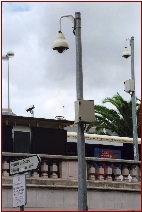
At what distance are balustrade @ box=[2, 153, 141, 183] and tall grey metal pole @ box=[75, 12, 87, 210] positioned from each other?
2276mm

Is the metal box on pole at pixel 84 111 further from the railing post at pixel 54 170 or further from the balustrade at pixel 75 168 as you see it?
the railing post at pixel 54 170

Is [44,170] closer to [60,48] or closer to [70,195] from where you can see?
[70,195]

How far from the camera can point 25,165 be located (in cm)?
1120

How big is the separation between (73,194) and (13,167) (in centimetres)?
397

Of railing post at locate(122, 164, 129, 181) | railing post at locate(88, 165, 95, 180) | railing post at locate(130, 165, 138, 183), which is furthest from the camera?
railing post at locate(130, 165, 138, 183)

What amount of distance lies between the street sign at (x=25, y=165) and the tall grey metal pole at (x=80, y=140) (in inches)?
57.2

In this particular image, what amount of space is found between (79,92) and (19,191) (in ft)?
8.61

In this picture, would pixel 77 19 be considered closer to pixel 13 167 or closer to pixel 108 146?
pixel 13 167

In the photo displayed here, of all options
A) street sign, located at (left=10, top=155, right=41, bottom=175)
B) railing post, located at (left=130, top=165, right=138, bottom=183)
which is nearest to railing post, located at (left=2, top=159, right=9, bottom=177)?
street sign, located at (left=10, top=155, right=41, bottom=175)

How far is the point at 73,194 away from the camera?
15.2 m

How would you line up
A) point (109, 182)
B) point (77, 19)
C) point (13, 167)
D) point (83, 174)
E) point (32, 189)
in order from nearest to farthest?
point (13, 167) → point (83, 174) → point (77, 19) → point (32, 189) → point (109, 182)

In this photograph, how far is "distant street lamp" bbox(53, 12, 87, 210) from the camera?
40.1ft

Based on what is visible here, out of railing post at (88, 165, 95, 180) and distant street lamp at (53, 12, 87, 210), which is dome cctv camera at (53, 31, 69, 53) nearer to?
distant street lamp at (53, 12, 87, 210)

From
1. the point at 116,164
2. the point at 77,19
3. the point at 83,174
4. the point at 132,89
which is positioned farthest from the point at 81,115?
the point at 132,89
